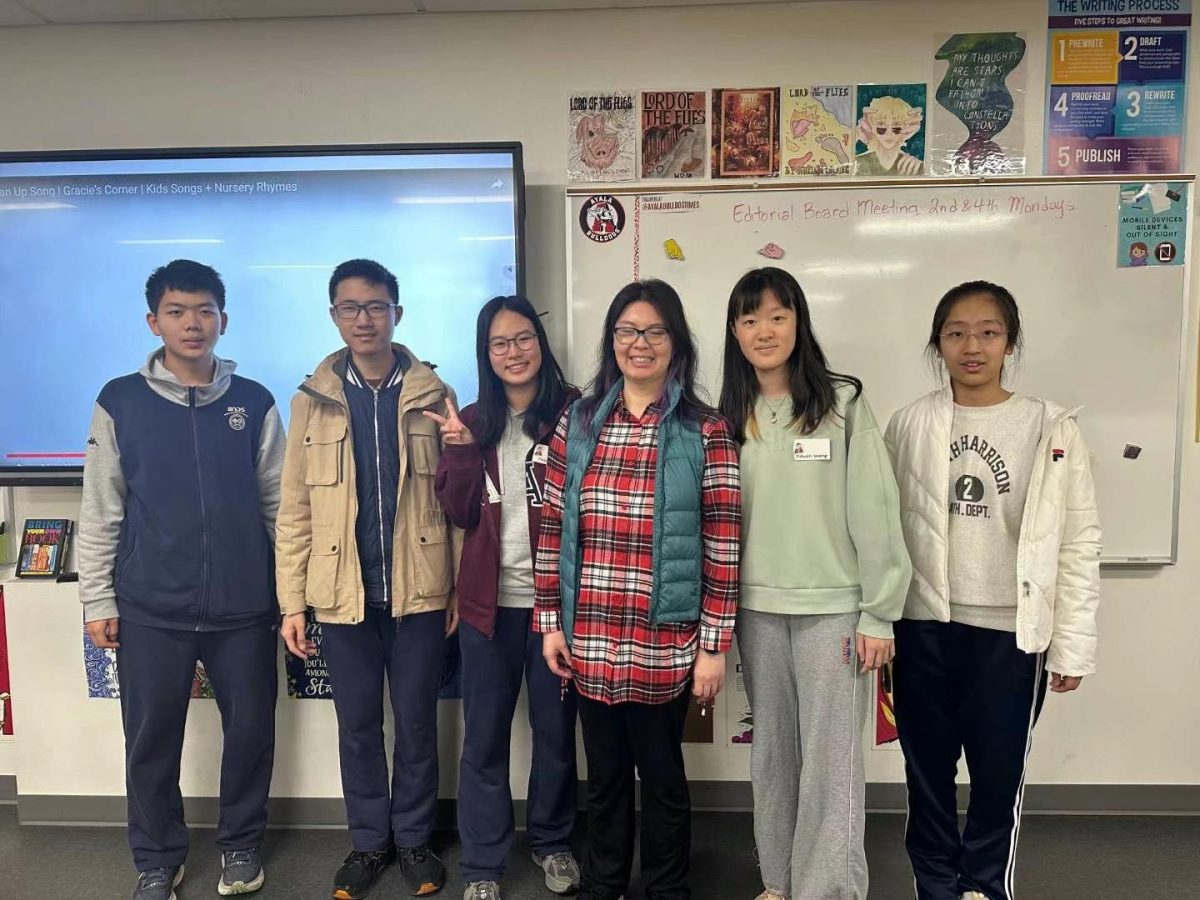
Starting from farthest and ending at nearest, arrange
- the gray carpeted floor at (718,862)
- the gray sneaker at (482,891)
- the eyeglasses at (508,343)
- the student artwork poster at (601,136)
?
the student artwork poster at (601,136)
the gray carpeted floor at (718,862)
the gray sneaker at (482,891)
the eyeglasses at (508,343)

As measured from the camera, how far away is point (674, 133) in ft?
7.73

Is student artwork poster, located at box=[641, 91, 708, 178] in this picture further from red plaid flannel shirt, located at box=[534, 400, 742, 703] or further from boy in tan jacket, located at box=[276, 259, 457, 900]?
red plaid flannel shirt, located at box=[534, 400, 742, 703]

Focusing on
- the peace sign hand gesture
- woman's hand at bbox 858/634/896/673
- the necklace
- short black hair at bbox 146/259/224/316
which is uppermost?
short black hair at bbox 146/259/224/316

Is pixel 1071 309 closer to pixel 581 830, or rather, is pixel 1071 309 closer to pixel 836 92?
pixel 836 92

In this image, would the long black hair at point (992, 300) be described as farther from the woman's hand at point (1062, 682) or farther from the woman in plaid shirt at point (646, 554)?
the woman's hand at point (1062, 682)

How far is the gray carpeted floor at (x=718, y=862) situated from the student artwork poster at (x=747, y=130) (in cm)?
211

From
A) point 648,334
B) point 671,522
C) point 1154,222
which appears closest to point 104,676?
point 671,522

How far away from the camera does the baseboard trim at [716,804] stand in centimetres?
243

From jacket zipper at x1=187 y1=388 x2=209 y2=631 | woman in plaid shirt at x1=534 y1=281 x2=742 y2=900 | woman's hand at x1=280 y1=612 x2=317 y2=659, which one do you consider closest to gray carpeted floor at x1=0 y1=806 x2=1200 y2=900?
woman in plaid shirt at x1=534 y1=281 x2=742 y2=900

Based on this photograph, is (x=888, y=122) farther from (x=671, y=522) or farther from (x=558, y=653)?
(x=558, y=653)

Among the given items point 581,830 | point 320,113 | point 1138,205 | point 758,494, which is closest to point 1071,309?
point 1138,205

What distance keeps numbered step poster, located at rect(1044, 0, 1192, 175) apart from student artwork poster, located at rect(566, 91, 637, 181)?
1.31 m

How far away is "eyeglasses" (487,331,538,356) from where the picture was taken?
1865 millimetres

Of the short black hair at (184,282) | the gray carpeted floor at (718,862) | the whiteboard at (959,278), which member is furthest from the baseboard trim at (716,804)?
the short black hair at (184,282)
